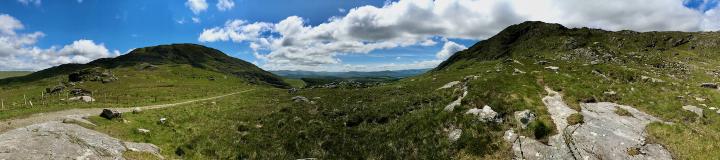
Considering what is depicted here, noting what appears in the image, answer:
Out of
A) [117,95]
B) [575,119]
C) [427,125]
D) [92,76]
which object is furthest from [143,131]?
[92,76]

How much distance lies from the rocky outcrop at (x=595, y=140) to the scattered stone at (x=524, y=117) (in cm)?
106

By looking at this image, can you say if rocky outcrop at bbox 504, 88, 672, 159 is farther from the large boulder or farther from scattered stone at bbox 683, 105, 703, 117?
the large boulder

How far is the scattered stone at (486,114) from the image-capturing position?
26469mm

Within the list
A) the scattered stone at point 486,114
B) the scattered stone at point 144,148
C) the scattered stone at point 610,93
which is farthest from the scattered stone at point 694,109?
the scattered stone at point 144,148

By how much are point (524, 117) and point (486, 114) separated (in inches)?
99.6

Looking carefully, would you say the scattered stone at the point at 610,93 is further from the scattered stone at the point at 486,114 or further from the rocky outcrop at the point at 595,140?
the scattered stone at the point at 486,114

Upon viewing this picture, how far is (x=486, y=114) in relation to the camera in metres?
27.2

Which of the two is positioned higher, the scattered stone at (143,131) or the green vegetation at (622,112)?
the green vegetation at (622,112)

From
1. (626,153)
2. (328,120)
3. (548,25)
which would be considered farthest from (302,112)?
(548,25)

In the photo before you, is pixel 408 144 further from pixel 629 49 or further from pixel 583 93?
pixel 629 49

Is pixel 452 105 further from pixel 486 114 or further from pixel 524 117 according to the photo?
pixel 524 117

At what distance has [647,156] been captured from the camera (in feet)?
67.2

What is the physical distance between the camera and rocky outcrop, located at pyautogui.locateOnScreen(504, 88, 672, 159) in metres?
21.1

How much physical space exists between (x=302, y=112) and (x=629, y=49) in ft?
345
